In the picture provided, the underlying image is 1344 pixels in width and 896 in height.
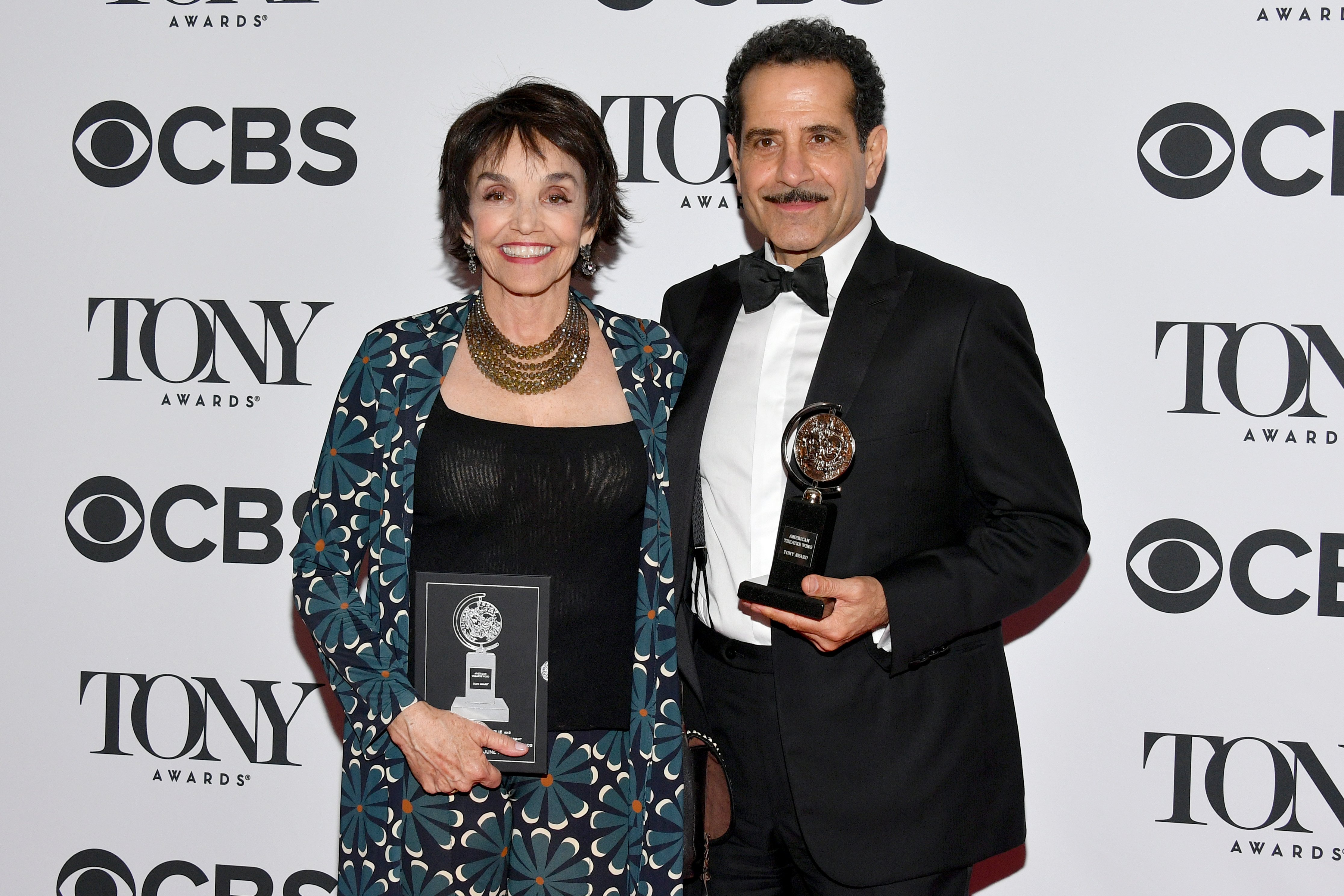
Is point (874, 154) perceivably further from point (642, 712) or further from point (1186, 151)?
point (642, 712)

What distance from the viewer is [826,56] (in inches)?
79.0

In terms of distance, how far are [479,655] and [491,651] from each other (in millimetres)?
20

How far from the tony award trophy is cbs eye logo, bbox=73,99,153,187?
6.90 feet

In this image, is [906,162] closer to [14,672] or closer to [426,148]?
[426,148]

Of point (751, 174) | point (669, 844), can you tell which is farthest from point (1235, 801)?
point (751, 174)

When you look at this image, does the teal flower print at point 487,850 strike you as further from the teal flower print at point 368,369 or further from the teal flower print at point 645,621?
the teal flower print at point 368,369

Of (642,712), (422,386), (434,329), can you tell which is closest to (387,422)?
(422,386)

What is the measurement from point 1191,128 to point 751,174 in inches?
47.9

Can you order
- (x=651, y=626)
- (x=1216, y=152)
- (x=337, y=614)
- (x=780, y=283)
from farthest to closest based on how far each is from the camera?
(x=1216, y=152) → (x=780, y=283) → (x=651, y=626) → (x=337, y=614)

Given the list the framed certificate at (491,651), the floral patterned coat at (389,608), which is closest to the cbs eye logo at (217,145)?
the floral patterned coat at (389,608)

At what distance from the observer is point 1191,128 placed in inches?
102

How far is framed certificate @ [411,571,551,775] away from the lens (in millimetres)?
1707

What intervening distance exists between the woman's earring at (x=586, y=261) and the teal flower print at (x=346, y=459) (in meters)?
0.51

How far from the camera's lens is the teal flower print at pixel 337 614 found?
1.81m
